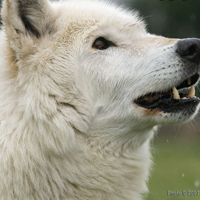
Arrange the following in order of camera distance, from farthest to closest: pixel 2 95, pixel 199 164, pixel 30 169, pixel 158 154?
pixel 158 154, pixel 199 164, pixel 2 95, pixel 30 169

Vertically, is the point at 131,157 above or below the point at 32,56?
below

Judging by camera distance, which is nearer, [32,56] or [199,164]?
[32,56]

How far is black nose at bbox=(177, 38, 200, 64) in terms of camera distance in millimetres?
3717

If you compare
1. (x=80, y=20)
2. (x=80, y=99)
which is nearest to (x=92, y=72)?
(x=80, y=99)

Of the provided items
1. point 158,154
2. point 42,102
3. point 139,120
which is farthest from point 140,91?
point 158,154

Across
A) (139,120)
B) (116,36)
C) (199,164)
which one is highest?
(116,36)

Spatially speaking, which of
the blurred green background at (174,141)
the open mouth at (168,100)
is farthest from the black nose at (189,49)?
the blurred green background at (174,141)

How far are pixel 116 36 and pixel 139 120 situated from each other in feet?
3.31

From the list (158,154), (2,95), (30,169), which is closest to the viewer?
(30,169)

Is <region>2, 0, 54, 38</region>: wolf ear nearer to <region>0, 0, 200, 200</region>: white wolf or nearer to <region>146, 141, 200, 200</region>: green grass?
<region>0, 0, 200, 200</region>: white wolf

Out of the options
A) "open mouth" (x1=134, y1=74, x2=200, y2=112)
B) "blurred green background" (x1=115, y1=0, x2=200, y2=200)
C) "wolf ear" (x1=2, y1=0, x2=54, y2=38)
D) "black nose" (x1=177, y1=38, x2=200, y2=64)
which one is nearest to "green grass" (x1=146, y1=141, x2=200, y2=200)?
"blurred green background" (x1=115, y1=0, x2=200, y2=200)

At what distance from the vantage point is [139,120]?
380 cm

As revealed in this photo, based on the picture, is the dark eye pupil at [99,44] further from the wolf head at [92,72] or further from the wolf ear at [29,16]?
the wolf ear at [29,16]

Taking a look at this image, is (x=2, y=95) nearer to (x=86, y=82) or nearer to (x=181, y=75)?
(x=86, y=82)
